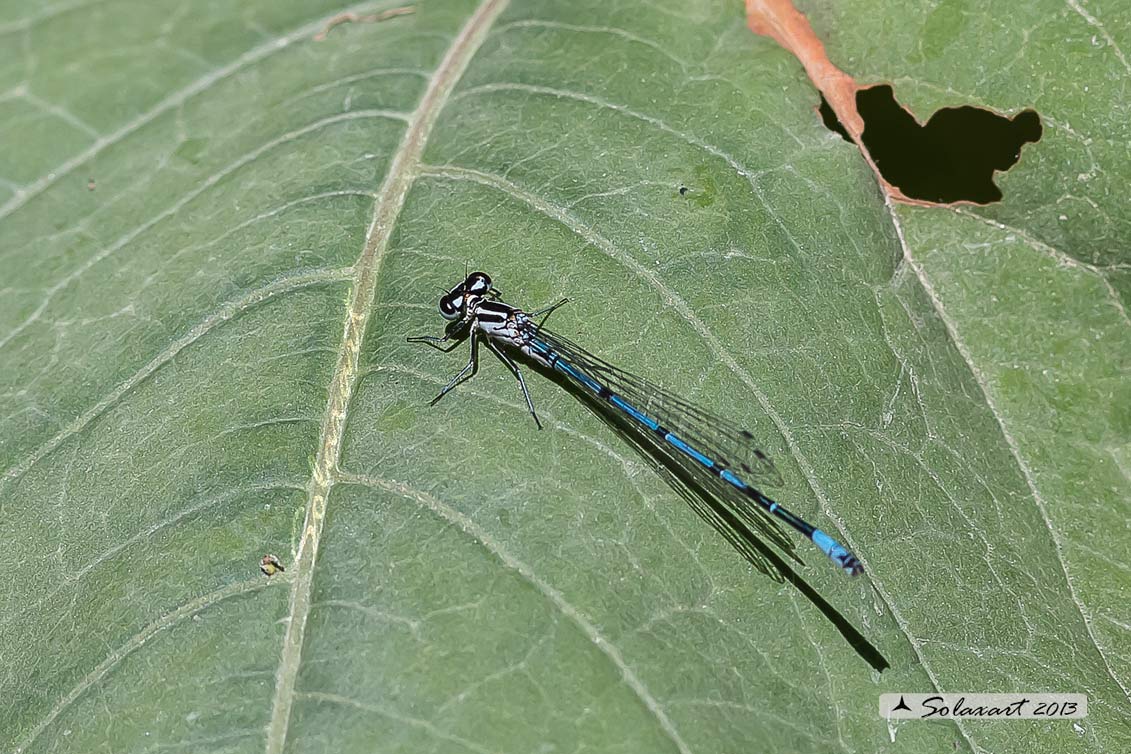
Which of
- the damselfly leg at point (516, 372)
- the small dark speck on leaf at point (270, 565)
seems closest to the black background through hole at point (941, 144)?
the damselfly leg at point (516, 372)

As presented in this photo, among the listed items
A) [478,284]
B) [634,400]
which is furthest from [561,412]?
[478,284]

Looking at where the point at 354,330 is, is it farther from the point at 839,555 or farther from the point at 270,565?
the point at 839,555

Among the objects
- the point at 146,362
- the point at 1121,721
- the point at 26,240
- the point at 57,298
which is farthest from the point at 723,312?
the point at 26,240

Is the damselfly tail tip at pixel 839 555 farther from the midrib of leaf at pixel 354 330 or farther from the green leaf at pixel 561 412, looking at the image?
the midrib of leaf at pixel 354 330

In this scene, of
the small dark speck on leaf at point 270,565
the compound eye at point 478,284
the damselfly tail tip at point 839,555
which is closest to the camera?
the small dark speck on leaf at point 270,565

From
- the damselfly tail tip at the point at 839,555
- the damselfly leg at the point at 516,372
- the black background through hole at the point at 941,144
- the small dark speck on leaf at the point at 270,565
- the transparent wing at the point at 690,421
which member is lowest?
the damselfly tail tip at the point at 839,555

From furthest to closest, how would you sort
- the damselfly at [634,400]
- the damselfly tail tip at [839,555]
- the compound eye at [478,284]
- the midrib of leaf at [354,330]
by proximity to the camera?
the compound eye at [478,284], the damselfly at [634,400], the damselfly tail tip at [839,555], the midrib of leaf at [354,330]

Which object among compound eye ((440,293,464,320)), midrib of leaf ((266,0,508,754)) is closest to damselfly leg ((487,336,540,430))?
compound eye ((440,293,464,320))
